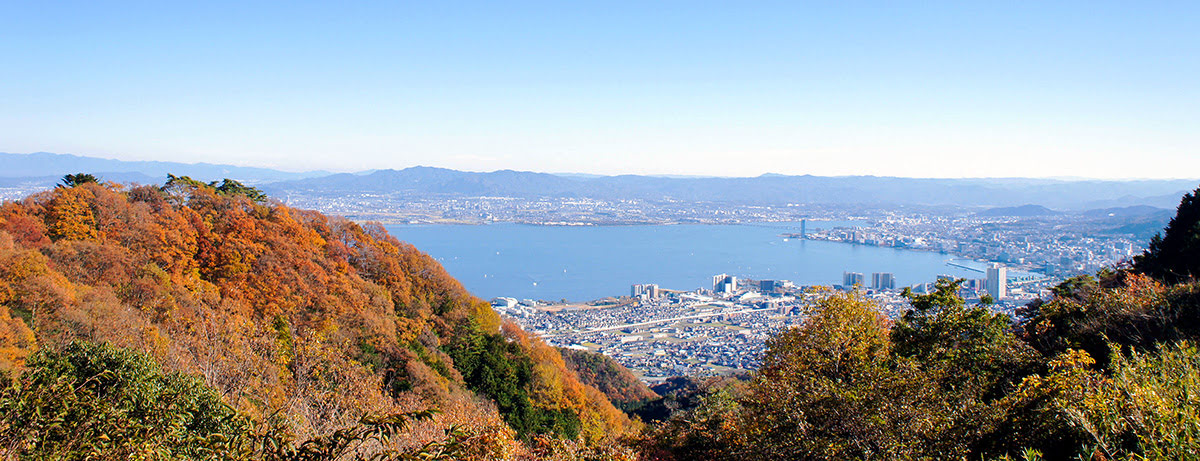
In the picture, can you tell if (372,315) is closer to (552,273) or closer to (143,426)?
(143,426)

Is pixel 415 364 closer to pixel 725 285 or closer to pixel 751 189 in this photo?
pixel 725 285

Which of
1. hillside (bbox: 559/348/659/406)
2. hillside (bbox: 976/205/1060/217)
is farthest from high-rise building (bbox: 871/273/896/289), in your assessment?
hillside (bbox: 976/205/1060/217)

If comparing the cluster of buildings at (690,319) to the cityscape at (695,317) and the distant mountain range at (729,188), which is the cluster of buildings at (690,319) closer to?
the cityscape at (695,317)

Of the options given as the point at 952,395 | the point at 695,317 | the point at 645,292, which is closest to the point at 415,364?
the point at 952,395

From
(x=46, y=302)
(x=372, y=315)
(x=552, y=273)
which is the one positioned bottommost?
(x=552, y=273)

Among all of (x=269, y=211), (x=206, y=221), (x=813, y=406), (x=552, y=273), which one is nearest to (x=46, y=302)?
(x=206, y=221)

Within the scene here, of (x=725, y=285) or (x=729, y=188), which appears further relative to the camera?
(x=729, y=188)

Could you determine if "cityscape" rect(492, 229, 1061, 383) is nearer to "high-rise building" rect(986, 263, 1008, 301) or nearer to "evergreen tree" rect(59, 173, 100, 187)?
"high-rise building" rect(986, 263, 1008, 301)
